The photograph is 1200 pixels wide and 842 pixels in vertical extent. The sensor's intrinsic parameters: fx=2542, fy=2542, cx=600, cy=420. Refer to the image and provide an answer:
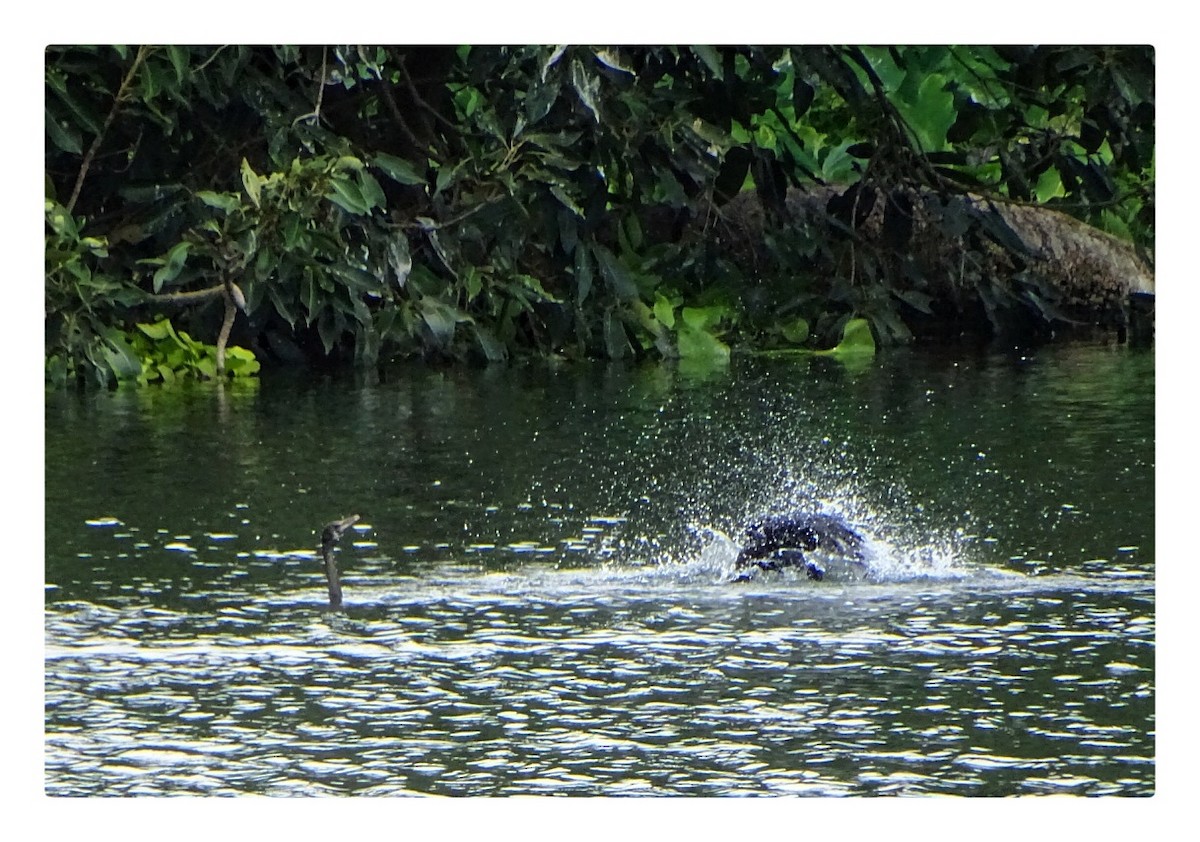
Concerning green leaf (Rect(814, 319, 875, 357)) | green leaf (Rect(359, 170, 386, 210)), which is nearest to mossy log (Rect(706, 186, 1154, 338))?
green leaf (Rect(814, 319, 875, 357))

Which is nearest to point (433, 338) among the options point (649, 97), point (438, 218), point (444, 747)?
point (438, 218)

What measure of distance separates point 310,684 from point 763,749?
1102mm

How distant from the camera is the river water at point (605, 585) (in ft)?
19.3

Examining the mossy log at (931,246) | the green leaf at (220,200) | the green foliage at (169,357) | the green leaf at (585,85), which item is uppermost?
the green leaf at (585,85)

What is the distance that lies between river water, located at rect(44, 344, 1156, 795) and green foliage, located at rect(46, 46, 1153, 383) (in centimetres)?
23

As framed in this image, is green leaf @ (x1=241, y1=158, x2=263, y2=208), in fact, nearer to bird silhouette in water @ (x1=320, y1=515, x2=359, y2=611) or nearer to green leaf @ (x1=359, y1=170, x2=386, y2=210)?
green leaf @ (x1=359, y1=170, x2=386, y2=210)

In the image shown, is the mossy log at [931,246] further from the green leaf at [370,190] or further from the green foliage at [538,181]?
the green leaf at [370,190]

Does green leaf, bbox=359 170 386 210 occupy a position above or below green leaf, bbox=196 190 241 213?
above

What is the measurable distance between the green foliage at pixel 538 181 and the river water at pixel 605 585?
0.23 m

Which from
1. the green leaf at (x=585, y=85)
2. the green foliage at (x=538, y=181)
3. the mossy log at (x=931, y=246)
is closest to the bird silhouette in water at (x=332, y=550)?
the green foliage at (x=538, y=181)

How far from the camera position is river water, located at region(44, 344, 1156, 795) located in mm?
5891

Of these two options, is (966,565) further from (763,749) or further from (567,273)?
(567,273)

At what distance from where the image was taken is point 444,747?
19.3ft
